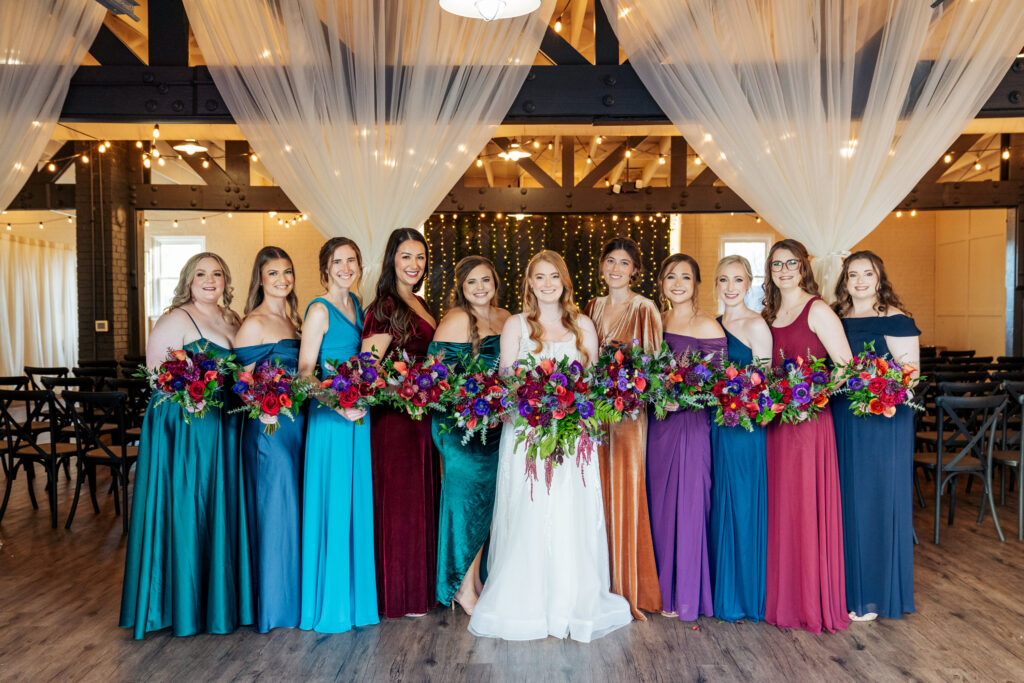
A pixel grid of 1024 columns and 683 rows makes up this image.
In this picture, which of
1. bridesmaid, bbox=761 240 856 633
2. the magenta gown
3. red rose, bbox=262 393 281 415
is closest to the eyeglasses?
bridesmaid, bbox=761 240 856 633

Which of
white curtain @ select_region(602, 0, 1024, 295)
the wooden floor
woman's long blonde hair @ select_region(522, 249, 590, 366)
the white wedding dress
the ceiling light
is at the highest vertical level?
the ceiling light

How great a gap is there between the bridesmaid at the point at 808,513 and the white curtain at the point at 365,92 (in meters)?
2.31

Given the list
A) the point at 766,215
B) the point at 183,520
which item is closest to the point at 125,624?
the point at 183,520

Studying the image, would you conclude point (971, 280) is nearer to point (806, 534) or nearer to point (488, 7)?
point (806, 534)

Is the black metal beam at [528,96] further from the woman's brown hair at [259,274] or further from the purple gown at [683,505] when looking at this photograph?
the purple gown at [683,505]

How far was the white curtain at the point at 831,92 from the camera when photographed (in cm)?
439

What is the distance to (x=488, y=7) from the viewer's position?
3.93m

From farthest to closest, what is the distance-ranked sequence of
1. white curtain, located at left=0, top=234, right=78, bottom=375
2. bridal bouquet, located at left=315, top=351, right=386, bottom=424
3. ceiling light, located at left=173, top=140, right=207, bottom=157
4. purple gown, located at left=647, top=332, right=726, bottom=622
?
1. white curtain, located at left=0, top=234, right=78, bottom=375
2. ceiling light, located at left=173, top=140, right=207, bottom=157
3. purple gown, located at left=647, top=332, right=726, bottom=622
4. bridal bouquet, located at left=315, top=351, right=386, bottom=424

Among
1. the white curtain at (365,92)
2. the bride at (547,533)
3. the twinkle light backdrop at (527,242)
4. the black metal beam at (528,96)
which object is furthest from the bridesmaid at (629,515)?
the twinkle light backdrop at (527,242)

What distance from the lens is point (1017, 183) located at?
416 inches

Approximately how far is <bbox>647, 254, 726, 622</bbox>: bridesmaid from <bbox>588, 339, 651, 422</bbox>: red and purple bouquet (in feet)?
1.20

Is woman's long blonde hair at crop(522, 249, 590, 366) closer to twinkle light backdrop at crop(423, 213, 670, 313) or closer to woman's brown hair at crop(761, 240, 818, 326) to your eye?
woman's brown hair at crop(761, 240, 818, 326)

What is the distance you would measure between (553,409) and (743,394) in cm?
94

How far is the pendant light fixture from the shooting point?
12.9ft
